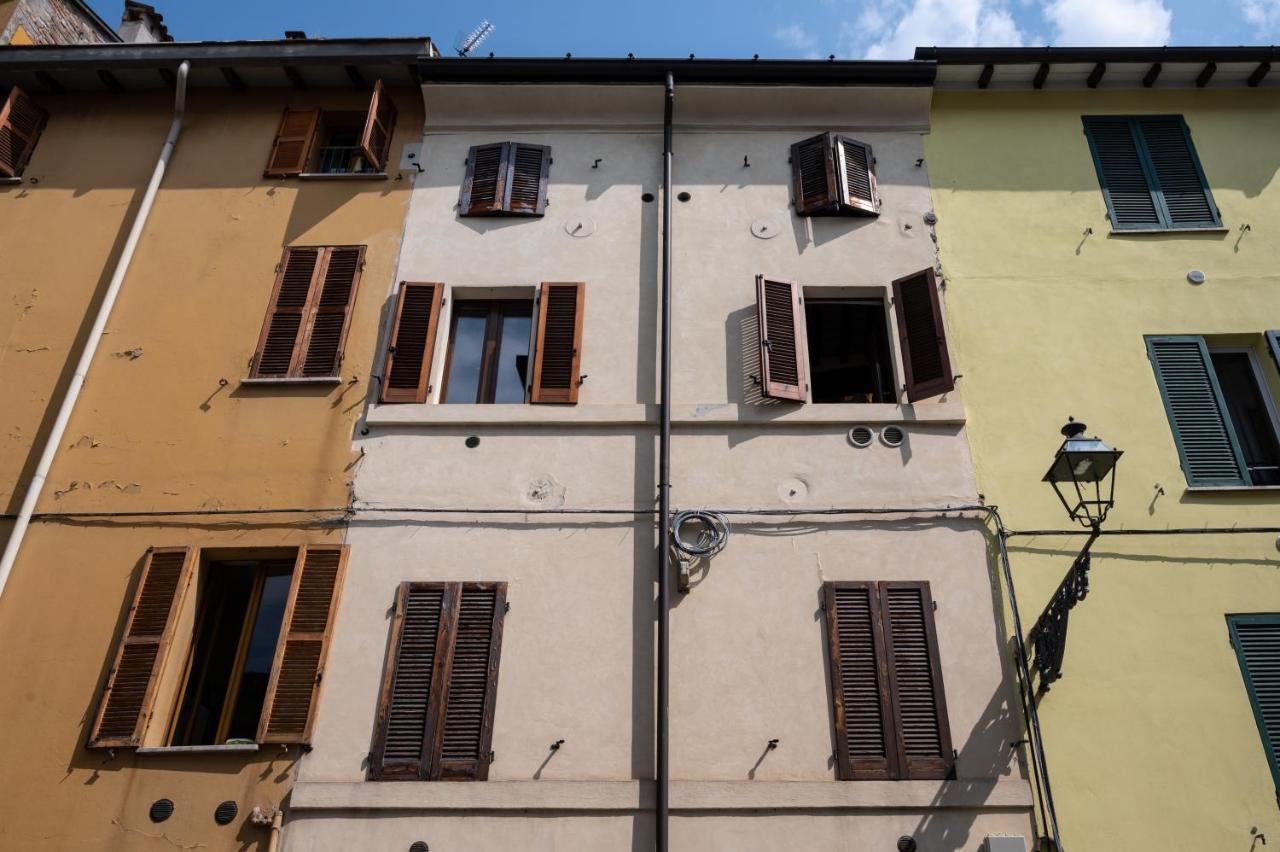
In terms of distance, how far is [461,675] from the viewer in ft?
25.8

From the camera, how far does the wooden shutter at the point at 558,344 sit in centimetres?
921

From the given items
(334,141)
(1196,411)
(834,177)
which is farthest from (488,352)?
(1196,411)

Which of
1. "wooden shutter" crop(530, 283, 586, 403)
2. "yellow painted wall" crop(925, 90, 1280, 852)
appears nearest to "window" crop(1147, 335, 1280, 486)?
"yellow painted wall" crop(925, 90, 1280, 852)

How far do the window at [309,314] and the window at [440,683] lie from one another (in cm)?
265

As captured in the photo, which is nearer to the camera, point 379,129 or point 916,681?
point 916,681

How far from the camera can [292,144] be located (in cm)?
1111

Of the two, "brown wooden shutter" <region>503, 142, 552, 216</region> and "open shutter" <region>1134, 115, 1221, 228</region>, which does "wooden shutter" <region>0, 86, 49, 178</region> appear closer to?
"brown wooden shutter" <region>503, 142, 552, 216</region>

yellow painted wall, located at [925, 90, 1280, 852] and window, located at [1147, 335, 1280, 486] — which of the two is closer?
yellow painted wall, located at [925, 90, 1280, 852]

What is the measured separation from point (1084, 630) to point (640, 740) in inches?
146

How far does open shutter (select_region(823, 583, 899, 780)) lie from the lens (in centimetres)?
745

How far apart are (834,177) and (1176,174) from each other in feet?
12.3

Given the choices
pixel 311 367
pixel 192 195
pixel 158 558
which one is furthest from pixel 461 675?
pixel 192 195

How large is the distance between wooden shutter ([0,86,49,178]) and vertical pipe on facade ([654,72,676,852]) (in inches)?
289

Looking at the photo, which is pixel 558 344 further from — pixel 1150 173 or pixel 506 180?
pixel 1150 173
